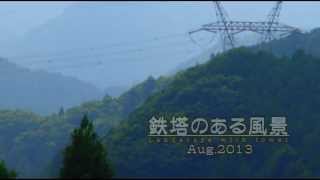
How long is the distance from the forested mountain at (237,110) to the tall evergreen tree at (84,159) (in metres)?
15.2

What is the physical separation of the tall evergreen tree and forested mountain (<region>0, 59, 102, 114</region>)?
2732 inches

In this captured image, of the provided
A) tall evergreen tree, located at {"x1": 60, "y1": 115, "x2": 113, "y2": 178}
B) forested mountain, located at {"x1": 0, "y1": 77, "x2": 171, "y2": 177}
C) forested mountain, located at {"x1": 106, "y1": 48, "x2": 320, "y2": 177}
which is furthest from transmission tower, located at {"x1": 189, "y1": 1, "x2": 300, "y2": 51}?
tall evergreen tree, located at {"x1": 60, "y1": 115, "x2": 113, "y2": 178}

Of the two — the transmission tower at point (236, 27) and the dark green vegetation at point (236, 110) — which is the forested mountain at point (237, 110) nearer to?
the dark green vegetation at point (236, 110)

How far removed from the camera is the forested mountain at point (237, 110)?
26891 mm

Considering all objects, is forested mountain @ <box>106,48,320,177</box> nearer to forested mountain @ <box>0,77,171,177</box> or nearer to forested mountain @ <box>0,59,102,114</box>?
forested mountain @ <box>0,77,171,177</box>

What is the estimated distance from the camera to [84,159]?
9906mm

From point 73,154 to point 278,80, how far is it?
→ 76.3 ft

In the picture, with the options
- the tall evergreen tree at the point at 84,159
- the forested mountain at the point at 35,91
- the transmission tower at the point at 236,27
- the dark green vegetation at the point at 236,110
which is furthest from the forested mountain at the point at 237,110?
the forested mountain at the point at 35,91

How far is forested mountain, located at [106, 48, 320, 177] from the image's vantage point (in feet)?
88.2

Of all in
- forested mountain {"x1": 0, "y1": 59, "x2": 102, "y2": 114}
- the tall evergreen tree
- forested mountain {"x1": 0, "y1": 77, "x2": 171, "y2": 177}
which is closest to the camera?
the tall evergreen tree

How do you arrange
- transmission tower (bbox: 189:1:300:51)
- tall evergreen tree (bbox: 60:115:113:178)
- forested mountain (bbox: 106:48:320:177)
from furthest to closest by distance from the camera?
transmission tower (bbox: 189:1:300:51) → forested mountain (bbox: 106:48:320:177) → tall evergreen tree (bbox: 60:115:113:178)

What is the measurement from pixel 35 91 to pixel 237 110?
60.3 meters

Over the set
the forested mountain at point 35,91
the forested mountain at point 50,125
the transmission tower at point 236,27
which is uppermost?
the forested mountain at point 35,91

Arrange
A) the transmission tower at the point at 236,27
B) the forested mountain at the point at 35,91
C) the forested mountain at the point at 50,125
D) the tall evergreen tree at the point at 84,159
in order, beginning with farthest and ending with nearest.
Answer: the forested mountain at the point at 35,91 → the forested mountain at the point at 50,125 → the transmission tower at the point at 236,27 → the tall evergreen tree at the point at 84,159
